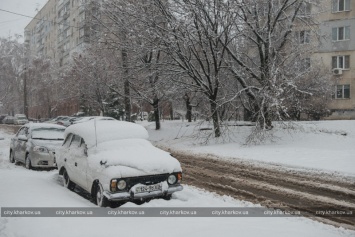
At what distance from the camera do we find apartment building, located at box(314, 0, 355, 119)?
106ft

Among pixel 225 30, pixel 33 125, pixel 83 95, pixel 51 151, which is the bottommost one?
pixel 51 151

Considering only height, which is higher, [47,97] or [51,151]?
[47,97]

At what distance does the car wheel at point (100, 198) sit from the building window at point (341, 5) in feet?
111

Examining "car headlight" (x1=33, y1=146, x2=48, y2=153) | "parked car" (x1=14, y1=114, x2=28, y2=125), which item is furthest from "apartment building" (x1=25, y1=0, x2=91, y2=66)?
"car headlight" (x1=33, y1=146, x2=48, y2=153)

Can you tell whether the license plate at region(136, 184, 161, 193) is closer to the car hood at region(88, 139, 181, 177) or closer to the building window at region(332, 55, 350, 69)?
the car hood at region(88, 139, 181, 177)

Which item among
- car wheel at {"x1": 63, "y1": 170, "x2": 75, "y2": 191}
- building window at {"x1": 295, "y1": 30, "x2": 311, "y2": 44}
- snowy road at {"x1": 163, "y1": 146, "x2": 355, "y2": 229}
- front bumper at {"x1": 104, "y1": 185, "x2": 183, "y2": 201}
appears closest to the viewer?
front bumper at {"x1": 104, "y1": 185, "x2": 183, "y2": 201}

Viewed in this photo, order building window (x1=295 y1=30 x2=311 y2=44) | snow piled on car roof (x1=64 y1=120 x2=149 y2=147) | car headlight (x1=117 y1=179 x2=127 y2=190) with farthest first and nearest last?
building window (x1=295 y1=30 x2=311 y2=44), snow piled on car roof (x1=64 y1=120 x2=149 y2=147), car headlight (x1=117 y1=179 x2=127 y2=190)

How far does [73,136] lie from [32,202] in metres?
2.32

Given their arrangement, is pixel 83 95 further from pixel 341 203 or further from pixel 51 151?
A: pixel 341 203

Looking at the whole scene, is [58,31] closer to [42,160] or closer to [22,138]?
[22,138]

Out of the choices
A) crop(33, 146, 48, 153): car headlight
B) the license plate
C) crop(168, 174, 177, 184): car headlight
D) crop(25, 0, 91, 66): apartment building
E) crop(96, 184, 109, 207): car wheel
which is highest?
crop(25, 0, 91, 66): apartment building

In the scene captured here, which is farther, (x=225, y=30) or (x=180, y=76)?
(x=180, y=76)

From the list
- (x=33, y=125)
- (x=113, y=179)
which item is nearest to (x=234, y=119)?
(x=33, y=125)

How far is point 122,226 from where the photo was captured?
512cm
